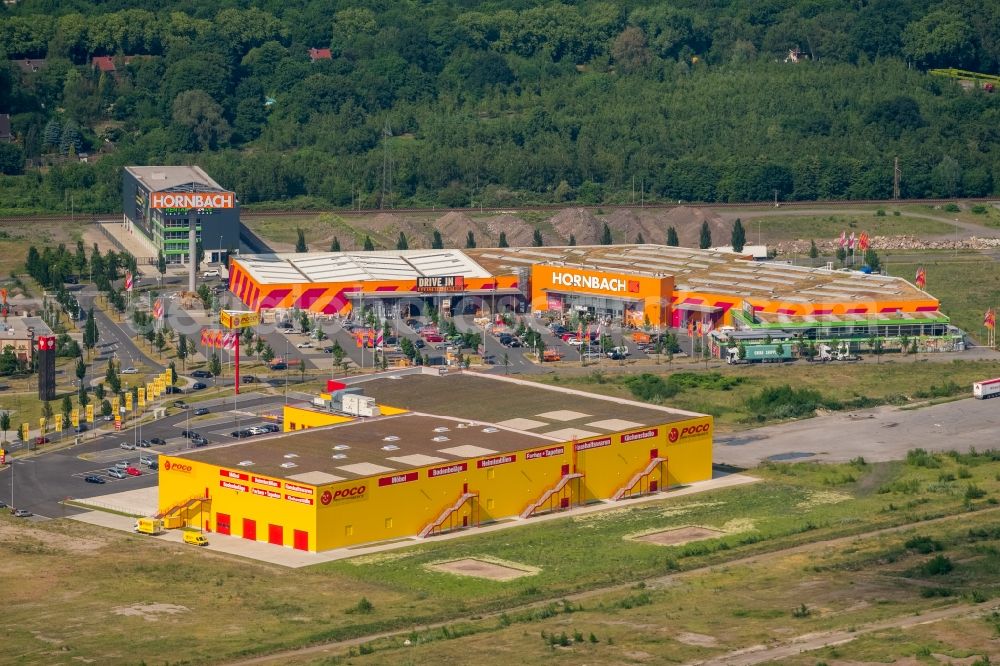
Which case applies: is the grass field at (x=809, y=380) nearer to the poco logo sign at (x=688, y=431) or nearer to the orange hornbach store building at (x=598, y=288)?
the orange hornbach store building at (x=598, y=288)

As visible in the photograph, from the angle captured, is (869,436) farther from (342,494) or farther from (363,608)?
(363,608)

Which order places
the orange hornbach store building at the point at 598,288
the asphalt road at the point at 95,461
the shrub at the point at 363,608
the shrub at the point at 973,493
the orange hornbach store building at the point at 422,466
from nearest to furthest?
1. the shrub at the point at 363,608
2. the orange hornbach store building at the point at 422,466
3. the shrub at the point at 973,493
4. the asphalt road at the point at 95,461
5. the orange hornbach store building at the point at 598,288

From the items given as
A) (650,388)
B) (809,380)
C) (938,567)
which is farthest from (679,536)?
(809,380)

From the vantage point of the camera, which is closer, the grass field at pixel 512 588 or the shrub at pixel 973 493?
the grass field at pixel 512 588

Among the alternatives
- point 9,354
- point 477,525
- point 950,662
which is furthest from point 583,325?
point 950,662

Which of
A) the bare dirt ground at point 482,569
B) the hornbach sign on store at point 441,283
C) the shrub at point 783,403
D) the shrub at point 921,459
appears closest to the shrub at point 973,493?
the shrub at point 921,459
